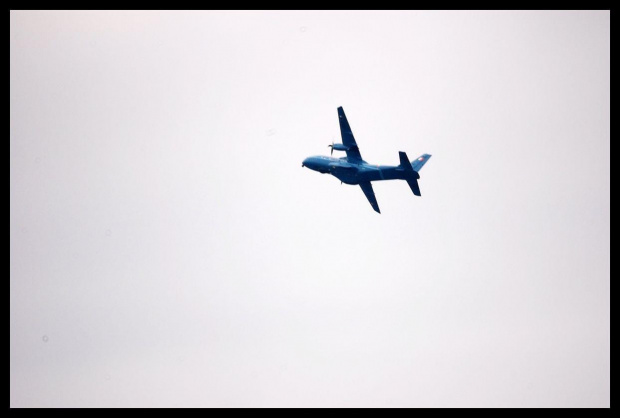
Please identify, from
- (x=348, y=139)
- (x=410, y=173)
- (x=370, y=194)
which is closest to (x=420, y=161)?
(x=410, y=173)

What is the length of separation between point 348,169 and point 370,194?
29.8 feet

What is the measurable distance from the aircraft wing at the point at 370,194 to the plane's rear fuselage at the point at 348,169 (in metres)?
6.74

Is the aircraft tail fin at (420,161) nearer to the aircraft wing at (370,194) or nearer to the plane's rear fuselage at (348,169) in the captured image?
the plane's rear fuselage at (348,169)

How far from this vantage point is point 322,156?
7631cm

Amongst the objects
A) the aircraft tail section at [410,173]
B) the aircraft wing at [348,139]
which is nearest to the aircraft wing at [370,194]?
the aircraft wing at [348,139]

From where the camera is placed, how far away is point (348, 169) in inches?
2948

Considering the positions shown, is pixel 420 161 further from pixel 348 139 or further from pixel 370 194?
pixel 370 194

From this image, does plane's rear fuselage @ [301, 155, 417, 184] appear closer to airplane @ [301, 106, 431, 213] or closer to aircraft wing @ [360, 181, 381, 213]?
airplane @ [301, 106, 431, 213]

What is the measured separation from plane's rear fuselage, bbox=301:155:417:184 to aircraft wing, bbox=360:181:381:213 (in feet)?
22.1
